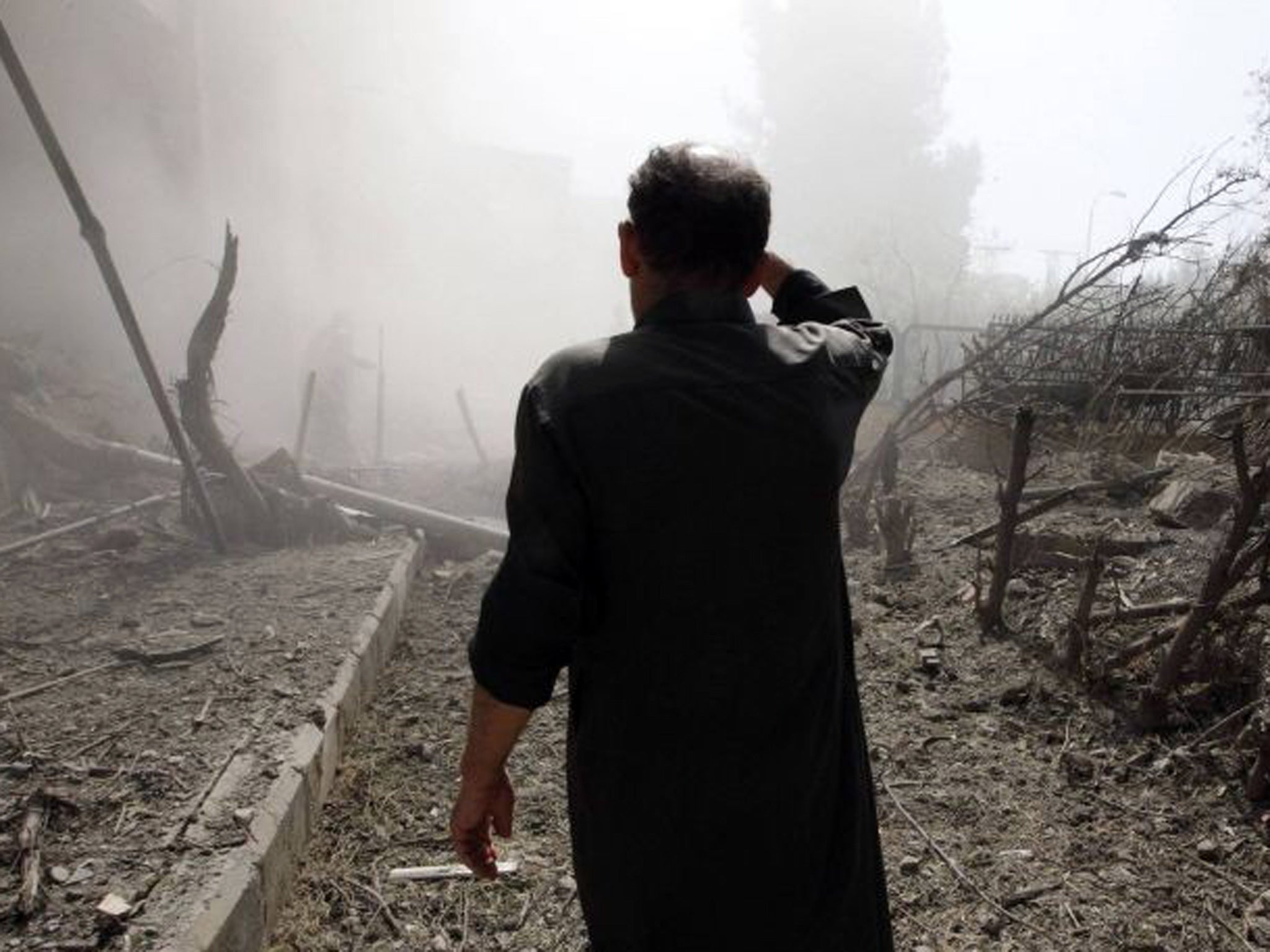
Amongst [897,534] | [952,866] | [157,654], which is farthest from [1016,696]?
[157,654]

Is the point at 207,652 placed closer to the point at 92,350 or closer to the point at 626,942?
the point at 626,942

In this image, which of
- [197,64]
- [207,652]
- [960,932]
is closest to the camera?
[960,932]

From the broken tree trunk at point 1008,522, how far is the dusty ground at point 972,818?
14 cm

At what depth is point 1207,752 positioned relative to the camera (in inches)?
134

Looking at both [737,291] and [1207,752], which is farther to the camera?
[1207,752]

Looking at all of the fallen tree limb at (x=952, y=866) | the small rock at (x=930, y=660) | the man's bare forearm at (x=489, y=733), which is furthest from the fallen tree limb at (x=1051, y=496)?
the man's bare forearm at (x=489, y=733)

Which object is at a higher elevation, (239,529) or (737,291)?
(737,291)

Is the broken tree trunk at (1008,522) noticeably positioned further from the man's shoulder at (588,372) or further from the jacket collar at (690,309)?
the man's shoulder at (588,372)

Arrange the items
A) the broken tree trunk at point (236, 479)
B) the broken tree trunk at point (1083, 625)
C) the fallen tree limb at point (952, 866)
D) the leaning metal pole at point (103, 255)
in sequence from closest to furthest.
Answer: the fallen tree limb at point (952, 866)
the broken tree trunk at point (1083, 625)
the leaning metal pole at point (103, 255)
the broken tree trunk at point (236, 479)

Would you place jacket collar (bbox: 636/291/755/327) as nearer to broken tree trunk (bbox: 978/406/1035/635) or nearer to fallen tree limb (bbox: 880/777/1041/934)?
fallen tree limb (bbox: 880/777/1041/934)

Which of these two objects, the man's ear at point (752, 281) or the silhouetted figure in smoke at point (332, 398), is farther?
the silhouetted figure in smoke at point (332, 398)

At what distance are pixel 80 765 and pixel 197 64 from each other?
1462cm

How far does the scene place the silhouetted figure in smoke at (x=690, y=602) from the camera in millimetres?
1278

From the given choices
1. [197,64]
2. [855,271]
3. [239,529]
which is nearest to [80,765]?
[239,529]
